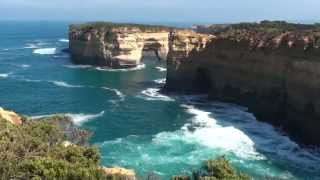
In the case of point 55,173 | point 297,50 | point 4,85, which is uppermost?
point 297,50

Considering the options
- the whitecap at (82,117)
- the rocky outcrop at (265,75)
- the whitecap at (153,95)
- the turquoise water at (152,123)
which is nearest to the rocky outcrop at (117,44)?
the turquoise water at (152,123)

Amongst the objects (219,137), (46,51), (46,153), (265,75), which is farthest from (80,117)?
(46,51)

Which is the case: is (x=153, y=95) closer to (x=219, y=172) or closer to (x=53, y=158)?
(x=53, y=158)

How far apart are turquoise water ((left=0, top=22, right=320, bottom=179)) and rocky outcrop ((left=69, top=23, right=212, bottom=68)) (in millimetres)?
8605

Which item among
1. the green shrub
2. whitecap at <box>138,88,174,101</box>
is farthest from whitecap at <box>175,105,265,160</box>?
the green shrub

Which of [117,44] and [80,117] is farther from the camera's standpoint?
[117,44]

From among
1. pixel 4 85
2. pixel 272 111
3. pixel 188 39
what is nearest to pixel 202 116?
pixel 272 111

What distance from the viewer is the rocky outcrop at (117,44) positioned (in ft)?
354

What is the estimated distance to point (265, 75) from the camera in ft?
212

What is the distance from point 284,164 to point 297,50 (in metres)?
16.4

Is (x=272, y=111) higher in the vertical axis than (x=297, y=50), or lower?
lower

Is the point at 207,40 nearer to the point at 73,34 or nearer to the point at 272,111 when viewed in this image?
the point at 272,111

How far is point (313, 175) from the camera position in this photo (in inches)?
1726

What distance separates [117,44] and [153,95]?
1262 inches
